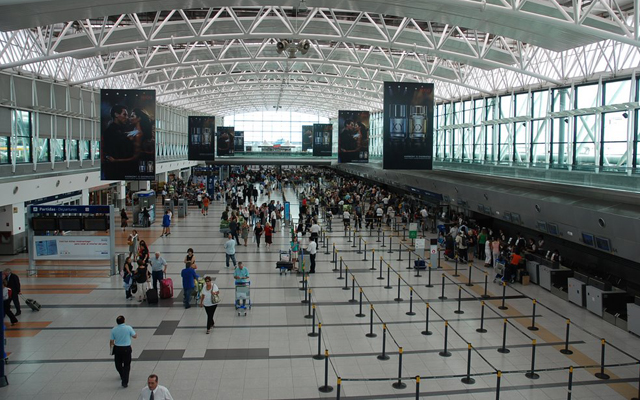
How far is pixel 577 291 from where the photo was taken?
14.2m

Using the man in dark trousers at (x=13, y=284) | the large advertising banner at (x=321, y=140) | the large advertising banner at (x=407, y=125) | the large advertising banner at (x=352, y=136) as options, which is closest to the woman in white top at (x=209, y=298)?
the man in dark trousers at (x=13, y=284)

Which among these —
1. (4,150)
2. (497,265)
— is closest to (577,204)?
(497,265)

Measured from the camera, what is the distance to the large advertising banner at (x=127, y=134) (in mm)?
16828

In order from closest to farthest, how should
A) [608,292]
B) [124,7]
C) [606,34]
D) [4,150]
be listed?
1. [608,292]
2. [606,34]
3. [124,7]
4. [4,150]

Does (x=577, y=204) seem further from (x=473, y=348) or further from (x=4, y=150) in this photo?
(x=4, y=150)

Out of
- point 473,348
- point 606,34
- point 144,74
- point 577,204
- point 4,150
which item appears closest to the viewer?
point 473,348

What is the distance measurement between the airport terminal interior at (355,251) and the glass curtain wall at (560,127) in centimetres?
11

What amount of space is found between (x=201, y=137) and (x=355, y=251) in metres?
16.8

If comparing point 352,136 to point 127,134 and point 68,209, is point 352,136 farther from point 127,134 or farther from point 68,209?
point 68,209

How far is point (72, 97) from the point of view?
26422 millimetres

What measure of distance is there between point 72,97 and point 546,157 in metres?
23.3

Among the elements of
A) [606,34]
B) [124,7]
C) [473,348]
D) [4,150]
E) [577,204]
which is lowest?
[473,348]

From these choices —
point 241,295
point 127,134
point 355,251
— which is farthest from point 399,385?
point 355,251

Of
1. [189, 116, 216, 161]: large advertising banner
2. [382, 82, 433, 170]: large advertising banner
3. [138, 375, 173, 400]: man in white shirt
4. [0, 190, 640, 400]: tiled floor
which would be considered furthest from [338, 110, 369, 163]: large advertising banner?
[138, 375, 173, 400]: man in white shirt
